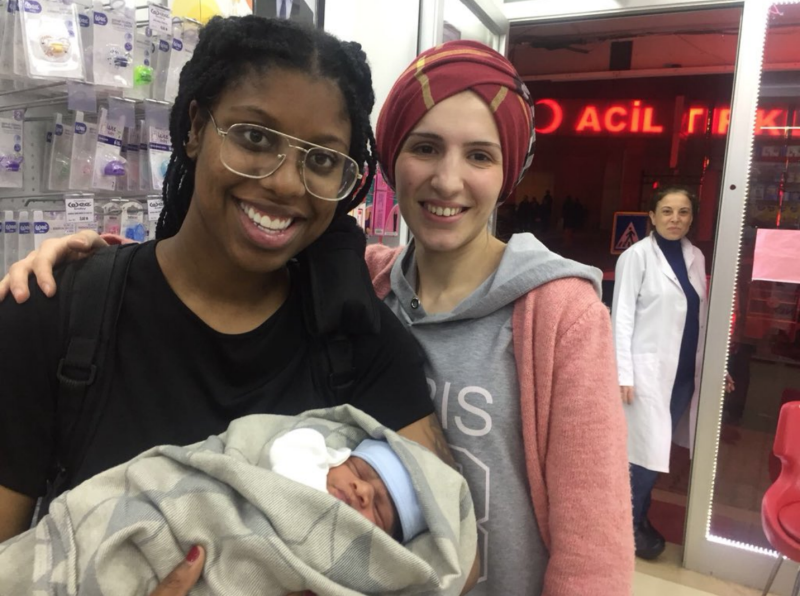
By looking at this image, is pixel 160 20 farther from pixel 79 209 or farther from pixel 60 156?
pixel 79 209

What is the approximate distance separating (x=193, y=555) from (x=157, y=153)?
1.62 meters

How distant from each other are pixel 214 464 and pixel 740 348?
3164 mm

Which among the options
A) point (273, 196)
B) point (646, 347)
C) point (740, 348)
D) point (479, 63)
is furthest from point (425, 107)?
point (740, 348)

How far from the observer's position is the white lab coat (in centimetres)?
312

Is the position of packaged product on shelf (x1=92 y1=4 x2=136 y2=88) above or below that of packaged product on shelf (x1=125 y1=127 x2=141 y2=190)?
above

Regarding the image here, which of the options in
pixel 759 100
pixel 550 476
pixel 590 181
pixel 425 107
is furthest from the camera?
pixel 590 181

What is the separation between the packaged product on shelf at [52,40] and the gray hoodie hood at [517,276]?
4.16ft

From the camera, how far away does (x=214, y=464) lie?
83cm

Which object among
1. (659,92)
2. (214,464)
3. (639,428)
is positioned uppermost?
(659,92)

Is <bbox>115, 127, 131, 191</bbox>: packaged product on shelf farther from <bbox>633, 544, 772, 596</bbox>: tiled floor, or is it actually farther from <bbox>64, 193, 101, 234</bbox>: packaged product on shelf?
<bbox>633, 544, 772, 596</bbox>: tiled floor

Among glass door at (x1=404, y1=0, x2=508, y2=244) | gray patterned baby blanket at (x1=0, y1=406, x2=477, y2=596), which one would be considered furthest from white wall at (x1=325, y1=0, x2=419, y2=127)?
gray patterned baby blanket at (x1=0, y1=406, x2=477, y2=596)

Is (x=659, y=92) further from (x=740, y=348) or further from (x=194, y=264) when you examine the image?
(x=194, y=264)

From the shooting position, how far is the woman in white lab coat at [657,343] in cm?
312

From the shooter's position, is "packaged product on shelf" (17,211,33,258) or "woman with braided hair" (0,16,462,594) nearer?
"woman with braided hair" (0,16,462,594)
